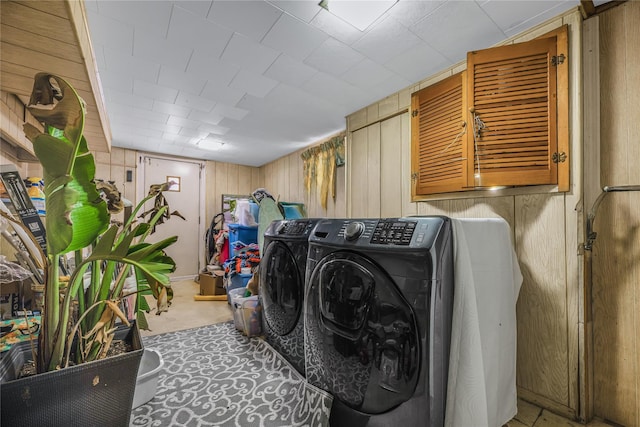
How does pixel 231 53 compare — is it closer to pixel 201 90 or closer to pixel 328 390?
pixel 201 90

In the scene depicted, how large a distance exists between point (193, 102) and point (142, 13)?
1.20 m

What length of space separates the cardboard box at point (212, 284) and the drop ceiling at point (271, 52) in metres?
2.03

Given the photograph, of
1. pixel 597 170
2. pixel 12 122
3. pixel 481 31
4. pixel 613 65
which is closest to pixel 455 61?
pixel 481 31

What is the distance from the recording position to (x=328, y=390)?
1241 millimetres

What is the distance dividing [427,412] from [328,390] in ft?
1.55

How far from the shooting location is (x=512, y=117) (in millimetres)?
1595

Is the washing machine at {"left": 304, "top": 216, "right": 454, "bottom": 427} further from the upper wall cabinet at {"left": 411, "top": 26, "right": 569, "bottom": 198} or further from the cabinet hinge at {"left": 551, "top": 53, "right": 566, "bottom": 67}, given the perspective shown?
the cabinet hinge at {"left": 551, "top": 53, "right": 566, "bottom": 67}

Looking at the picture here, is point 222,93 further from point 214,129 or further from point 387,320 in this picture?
point 387,320

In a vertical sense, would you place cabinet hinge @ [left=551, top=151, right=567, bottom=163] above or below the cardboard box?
above

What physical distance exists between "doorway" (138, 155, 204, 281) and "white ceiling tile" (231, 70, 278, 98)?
118 inches

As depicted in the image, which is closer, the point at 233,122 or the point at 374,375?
the point at 374,375

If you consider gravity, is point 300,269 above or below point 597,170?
below

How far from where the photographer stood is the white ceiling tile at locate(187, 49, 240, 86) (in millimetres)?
1996

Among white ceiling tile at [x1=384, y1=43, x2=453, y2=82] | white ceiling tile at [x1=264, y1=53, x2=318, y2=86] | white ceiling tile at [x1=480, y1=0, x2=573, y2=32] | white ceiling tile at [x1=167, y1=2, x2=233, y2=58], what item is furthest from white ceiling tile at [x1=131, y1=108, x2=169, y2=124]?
white ceiling tile at [x1=480, y1=0, x2=573, y2=32]
